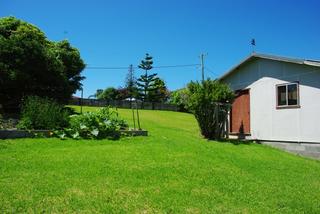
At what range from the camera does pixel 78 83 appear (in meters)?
24.7

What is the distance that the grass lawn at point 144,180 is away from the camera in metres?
5.70

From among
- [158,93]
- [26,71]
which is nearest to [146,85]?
[158,93]

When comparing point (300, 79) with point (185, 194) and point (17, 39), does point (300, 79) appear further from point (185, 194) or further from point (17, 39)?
point (17, 39)

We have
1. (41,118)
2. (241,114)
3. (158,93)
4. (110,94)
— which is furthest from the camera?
(110,94)

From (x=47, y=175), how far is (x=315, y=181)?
6.45 metres

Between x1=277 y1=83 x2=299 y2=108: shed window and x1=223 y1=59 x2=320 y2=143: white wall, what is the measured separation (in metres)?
0.19

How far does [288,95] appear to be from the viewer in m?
14.3

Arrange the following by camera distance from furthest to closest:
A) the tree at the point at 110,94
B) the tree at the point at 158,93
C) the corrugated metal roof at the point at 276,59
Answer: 1. the tree at the point at 110,94
2. the tree at the point at 158,93
3. the corrugated metal roof at the point at 276,59

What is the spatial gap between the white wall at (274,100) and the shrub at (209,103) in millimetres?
1518

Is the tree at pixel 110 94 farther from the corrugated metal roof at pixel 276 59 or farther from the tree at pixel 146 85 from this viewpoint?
the corrugated metal roof at pixel 276 59

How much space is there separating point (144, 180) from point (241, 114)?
10.4 meters

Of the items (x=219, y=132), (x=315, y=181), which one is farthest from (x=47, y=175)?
(x=219, y=132)

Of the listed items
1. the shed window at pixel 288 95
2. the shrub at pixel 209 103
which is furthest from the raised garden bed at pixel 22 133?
the shed window at pixel 288 95

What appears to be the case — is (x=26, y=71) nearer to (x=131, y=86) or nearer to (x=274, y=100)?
(x=274, y=100)
